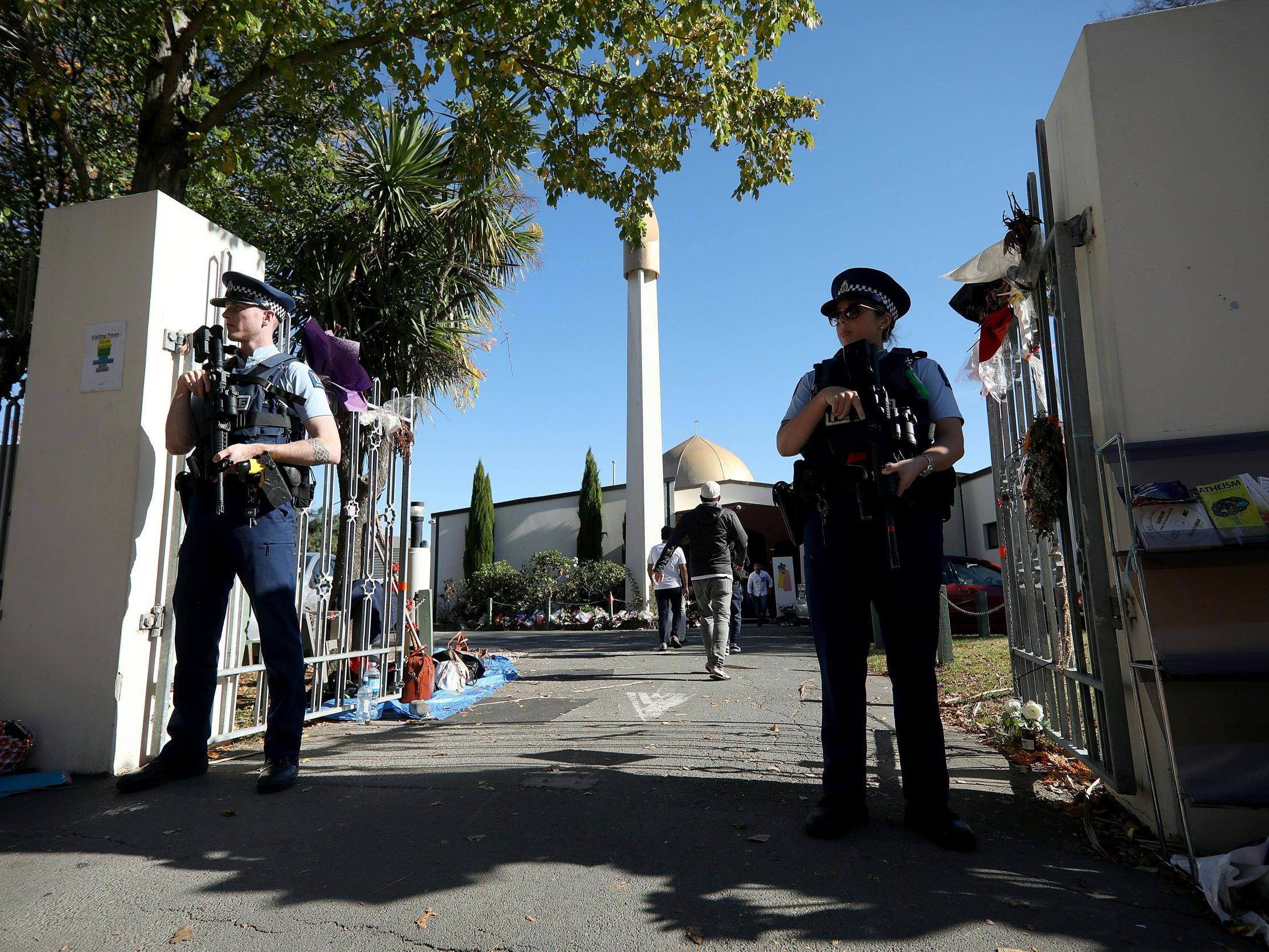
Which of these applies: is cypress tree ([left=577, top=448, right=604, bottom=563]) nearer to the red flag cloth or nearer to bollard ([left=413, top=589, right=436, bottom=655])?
bollard ([left=413, top=589, right=436, bottom=655])

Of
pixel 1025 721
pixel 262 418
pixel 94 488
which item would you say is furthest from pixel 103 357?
pixel 1025 721

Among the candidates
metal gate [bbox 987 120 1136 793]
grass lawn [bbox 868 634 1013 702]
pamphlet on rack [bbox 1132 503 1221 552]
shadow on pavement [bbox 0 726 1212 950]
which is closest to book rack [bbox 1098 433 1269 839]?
pamphlet on rack [bbox 1132 503 1221 552]

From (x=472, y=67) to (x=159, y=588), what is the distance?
429 cm

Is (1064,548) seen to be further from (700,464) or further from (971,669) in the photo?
(700,464)

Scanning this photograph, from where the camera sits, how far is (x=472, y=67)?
236 inches

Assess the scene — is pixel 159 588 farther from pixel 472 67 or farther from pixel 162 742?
pixel 472 67

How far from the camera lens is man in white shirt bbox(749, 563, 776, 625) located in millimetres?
20797

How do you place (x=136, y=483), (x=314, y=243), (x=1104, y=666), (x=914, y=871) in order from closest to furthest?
(x=914, y=871) < (x=1104, y=666) < (x=136, y=483) < (x=314, y=243)

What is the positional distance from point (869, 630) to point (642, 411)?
19052 mm

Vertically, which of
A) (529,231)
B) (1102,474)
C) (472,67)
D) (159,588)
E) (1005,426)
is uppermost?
(529,231)

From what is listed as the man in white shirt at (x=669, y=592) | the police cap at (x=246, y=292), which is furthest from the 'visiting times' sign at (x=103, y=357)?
the man in white shirt at (x=669, y=592)

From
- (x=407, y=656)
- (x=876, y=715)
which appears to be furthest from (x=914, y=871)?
(x=407, y=656)

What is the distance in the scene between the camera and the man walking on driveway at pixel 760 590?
819 inches

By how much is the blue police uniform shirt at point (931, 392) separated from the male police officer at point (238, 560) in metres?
2.07
